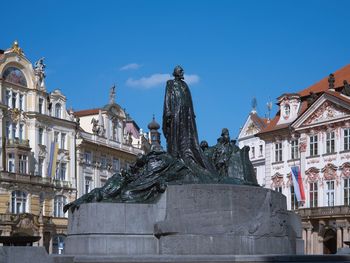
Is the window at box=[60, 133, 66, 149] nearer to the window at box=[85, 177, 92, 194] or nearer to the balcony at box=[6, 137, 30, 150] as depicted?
the window at box=[85, 177, 92, 194]

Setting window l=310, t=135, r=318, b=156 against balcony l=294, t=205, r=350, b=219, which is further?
window l=310, t=135, r=318, b=156

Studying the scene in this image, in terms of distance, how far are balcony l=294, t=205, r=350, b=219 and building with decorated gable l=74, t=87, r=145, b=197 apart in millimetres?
16817

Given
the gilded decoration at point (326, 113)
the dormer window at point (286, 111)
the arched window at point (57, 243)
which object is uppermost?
the dormer window at point (286, 111)

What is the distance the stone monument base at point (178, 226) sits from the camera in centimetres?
1628

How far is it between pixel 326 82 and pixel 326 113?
363 cm

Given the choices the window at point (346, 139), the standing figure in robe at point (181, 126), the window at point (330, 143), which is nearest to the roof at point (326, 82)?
the window at point (330, 143)

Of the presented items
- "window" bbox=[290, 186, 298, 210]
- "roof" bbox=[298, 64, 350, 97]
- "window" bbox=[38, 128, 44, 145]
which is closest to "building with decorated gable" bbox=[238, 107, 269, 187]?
"window" bbox=[290, 186, 298, 210]

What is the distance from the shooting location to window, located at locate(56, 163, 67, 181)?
184 ft

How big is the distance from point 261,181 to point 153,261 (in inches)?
1751

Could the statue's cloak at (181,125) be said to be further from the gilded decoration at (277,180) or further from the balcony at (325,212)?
the gilded decoration at (277,180)

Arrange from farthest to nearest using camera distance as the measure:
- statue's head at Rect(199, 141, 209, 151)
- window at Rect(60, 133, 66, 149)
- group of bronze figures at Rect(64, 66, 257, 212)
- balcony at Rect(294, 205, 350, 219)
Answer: window at Rect(60, 133, 66, 149) → balcony at Rect(294, 205, 350, 219) → statue's head at Rect(199, 141, 209, 151) → group of bronze figures at Rect(64, 66, 257, 212)

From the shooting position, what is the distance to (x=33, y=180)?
5262 centimetres

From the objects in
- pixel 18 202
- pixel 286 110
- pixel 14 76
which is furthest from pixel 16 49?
pixel 286 110

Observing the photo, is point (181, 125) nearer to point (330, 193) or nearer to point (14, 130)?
point (330, 193)
